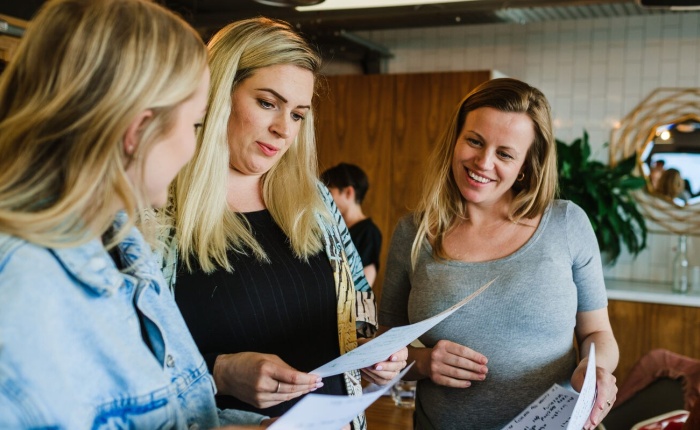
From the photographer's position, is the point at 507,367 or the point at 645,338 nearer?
the point at 507,367

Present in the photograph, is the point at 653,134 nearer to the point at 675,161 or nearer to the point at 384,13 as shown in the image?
the point at 675,161

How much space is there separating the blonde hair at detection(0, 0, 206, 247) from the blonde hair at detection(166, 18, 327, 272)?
2.09 feet

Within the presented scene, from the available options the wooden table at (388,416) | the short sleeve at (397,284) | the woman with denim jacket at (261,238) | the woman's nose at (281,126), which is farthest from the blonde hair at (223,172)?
the wooden table at (388,416)

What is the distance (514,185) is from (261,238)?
73cm

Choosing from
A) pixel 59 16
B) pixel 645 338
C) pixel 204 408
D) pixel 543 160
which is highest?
pixel 59 16

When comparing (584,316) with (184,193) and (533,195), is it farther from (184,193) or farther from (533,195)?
(184,193)

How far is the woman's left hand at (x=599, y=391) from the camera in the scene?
1.48 meters

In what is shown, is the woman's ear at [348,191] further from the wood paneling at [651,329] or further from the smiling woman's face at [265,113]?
the smiling woman's face at [265,113]

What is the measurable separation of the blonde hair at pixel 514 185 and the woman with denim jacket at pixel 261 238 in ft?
0.90

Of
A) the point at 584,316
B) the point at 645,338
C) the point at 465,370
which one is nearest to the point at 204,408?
the point at 465,370

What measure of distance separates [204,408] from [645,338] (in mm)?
4457

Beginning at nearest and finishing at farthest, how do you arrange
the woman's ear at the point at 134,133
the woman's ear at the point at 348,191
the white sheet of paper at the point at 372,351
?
the woman's ear at the point at 134,133, the white sheet of paper at the point at 372,351, the woman's ear at the point at 348,191

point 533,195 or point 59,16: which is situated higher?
point 59,16

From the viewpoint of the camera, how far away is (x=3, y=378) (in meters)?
0.75
